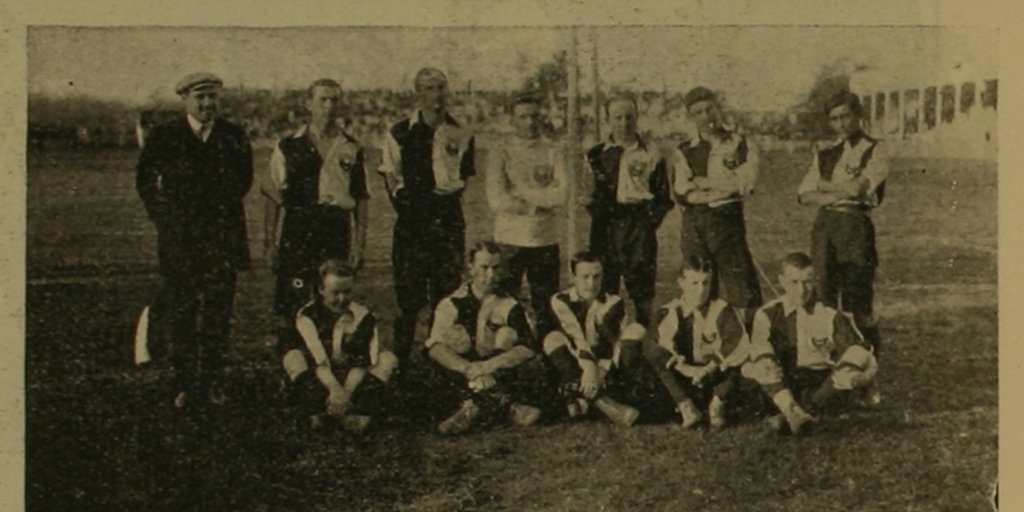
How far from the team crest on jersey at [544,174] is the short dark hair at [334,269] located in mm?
484

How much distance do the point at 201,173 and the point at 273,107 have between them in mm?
222

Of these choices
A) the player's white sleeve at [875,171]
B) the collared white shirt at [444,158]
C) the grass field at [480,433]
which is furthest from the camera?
the player's white sleeve at [875,171]

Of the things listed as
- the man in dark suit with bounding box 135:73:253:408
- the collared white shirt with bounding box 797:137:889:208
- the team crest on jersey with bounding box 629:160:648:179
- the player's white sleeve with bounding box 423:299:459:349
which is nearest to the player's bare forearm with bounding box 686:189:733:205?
the team crest on jersey with bounding box 629:160:648:179

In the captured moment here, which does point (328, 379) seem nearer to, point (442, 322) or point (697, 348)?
point (442, 322)

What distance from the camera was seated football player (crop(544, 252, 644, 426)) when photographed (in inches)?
116

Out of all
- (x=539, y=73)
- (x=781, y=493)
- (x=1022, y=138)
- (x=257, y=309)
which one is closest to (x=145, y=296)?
(x=257, y=309)

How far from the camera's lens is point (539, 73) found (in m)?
2.94

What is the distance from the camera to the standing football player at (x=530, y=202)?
294 cm

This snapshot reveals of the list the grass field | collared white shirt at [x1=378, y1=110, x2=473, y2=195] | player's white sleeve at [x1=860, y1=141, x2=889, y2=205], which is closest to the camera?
the grass field

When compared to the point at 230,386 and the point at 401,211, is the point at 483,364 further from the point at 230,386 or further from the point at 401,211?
the point at 230,386

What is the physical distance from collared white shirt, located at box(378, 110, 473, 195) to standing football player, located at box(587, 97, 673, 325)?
307 millimetres

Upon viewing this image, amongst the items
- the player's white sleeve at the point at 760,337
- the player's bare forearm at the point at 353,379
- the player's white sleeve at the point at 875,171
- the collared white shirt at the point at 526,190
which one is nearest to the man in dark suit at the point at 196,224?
the player's bare forearm at the point at 353,379

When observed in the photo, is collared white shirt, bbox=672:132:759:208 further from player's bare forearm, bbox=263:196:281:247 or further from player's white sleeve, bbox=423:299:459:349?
player's bare forearm, bbox=263:196:281:247

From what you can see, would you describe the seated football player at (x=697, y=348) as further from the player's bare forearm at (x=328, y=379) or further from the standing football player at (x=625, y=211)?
the player's bare forearm at (x=328, y=379)
